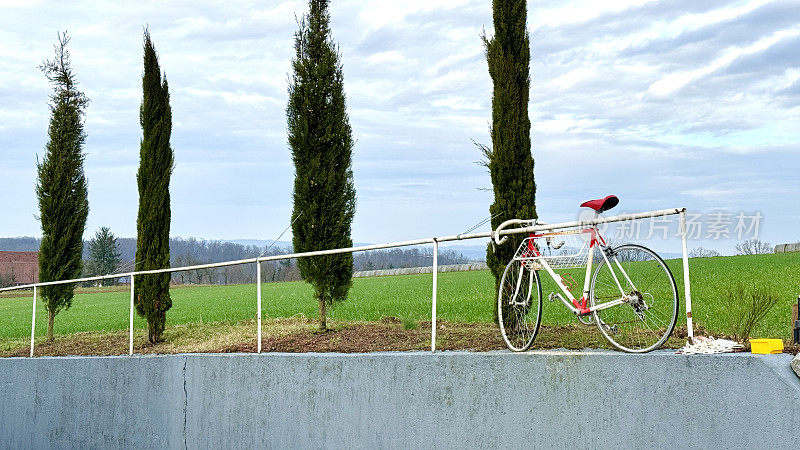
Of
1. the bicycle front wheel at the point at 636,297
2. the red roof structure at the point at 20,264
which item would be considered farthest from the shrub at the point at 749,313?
the red roof structure at the point at 20,264

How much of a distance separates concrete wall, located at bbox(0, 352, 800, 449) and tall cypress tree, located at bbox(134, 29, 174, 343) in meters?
2.46

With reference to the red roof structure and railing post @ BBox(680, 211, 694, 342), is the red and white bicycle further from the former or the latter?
the red roof structure

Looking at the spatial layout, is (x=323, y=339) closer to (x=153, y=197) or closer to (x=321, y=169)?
(x=321, y=169)

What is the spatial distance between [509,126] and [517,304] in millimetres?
2552

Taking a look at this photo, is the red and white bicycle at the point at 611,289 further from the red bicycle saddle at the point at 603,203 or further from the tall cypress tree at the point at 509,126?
the tall cypress tree at the point at 509,126

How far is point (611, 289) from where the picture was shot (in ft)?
17.6

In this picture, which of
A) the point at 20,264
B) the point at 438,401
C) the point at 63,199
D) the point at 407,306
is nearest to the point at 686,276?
the point at 438,401

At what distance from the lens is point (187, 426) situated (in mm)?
7930

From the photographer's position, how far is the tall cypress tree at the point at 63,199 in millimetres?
15414

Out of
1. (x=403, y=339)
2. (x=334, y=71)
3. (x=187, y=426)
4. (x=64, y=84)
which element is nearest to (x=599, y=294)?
(x=403, y=339)

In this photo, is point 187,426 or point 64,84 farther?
point 64,84

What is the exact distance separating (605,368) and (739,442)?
91 cm

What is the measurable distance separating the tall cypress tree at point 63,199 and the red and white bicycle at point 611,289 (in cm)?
1192

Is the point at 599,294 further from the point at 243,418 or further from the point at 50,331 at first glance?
the point at 50,331
